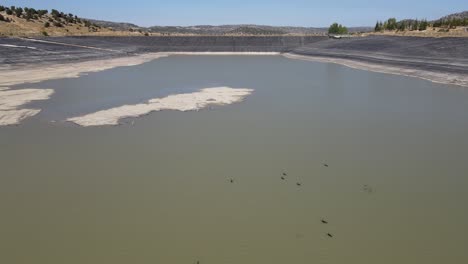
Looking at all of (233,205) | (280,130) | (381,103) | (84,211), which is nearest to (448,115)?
(381,103)

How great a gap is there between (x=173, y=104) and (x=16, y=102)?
6465mm

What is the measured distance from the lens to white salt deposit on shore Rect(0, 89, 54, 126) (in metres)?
14.0

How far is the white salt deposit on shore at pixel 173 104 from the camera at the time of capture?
14.1 metres

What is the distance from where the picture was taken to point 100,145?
1093 centimetres

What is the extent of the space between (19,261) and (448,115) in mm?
14784

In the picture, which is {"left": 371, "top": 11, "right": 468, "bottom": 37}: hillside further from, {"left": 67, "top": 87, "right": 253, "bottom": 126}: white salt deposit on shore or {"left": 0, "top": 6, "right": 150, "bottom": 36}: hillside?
{"left": 0, "top": 6, "right": 150, "bottom": 36}: hillside

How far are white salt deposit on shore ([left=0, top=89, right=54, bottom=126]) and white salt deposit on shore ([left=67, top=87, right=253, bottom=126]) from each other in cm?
189

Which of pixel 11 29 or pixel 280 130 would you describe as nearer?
pixel 280 130

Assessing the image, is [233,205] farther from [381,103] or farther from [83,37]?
[83,37]

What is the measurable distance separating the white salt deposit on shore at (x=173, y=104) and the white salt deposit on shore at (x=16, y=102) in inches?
74.3

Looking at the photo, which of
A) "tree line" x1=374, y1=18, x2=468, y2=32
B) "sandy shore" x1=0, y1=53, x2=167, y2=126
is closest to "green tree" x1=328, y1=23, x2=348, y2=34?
"tree line" x1=374, y1=18, x2=468, y2=32

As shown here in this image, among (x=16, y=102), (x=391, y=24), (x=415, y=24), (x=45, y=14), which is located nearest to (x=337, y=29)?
(x=391, y=24)

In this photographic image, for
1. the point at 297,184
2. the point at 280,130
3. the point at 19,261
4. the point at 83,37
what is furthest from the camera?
the point at 83,37

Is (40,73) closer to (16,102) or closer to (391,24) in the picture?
(16,102)
